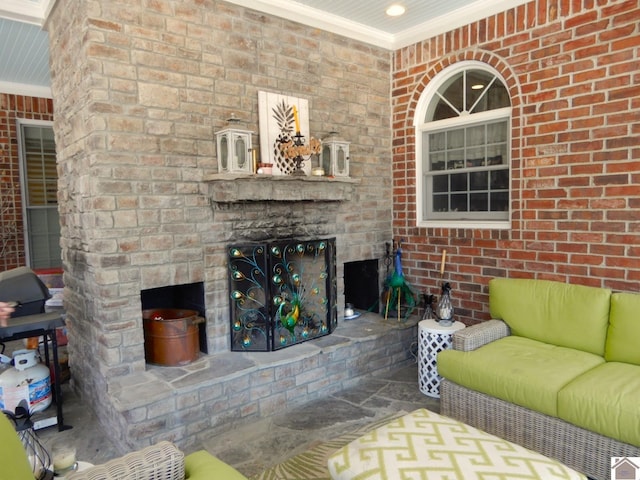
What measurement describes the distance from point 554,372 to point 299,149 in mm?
2318

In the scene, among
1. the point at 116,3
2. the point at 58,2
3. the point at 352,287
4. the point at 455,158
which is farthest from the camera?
the point at 352,287

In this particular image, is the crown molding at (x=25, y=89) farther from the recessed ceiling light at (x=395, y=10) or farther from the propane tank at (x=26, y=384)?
the recessed ceiling light at (x=395, y=10)

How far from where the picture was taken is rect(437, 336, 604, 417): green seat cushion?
239 cm

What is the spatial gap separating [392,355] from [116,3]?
10.9ft

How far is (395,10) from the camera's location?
3643 millimetres

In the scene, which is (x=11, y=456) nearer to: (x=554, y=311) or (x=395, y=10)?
(x=554, y=311)

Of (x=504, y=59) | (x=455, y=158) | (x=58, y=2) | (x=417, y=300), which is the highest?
(x=58, y=2)

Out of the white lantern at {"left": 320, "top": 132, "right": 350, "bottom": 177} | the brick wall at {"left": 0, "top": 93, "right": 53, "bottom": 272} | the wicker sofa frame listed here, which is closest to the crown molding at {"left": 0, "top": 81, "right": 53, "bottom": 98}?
the brick wall at {"left": 0, "top": 93, "right": 53, "bottom": 272}

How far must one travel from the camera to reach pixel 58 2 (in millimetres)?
3086

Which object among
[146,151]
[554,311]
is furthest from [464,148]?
[146,151]

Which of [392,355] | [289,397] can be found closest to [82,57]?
[289,397]

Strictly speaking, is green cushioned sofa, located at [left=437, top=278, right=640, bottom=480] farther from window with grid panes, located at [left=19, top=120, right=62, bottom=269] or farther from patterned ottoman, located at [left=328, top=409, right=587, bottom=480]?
window with grid panes, located at [left=19, top=120, right=62, bottom=269]

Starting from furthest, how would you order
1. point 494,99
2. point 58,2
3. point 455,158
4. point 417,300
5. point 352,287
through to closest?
1. point 352,287
2. point 417,300
3. point 455,158
4. point 494,99
5. point 58,2

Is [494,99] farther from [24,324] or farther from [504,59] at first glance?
[24,324]
